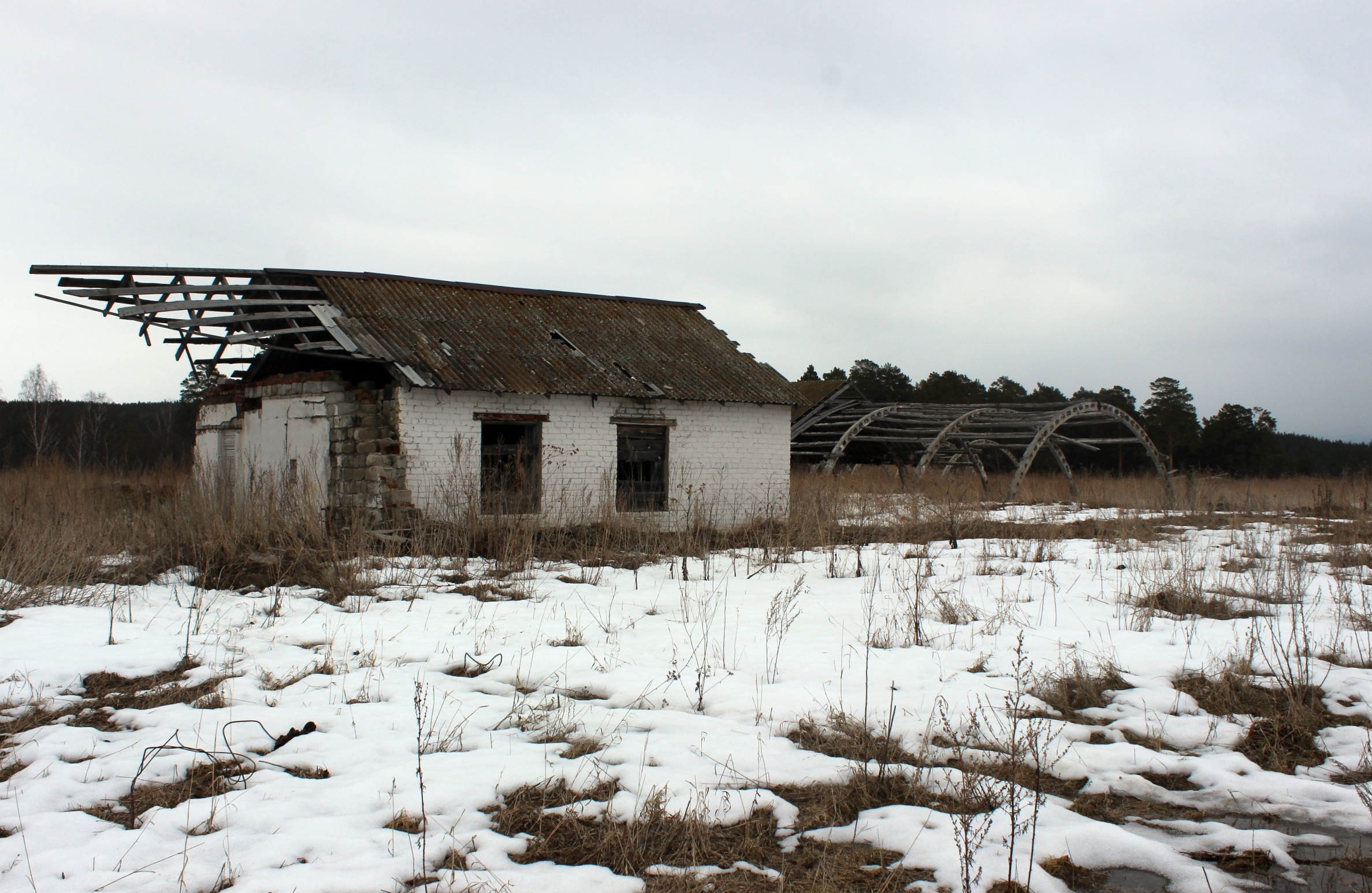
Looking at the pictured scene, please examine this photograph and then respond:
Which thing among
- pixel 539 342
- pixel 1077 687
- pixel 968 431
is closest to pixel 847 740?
pixel 1077 687

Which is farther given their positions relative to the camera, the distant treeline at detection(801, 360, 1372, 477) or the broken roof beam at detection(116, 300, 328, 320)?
the distant treeline at detection(801, 360, 1372, 477)

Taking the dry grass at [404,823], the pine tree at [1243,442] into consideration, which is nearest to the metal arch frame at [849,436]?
the dry grass at [404,823]

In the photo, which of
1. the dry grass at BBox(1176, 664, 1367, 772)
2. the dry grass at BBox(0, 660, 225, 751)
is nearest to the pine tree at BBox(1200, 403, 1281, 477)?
the dry grass at BBox(1176, 664, 1367, 772)

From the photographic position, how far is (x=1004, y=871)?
3.19 m

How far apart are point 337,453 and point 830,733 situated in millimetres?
10071

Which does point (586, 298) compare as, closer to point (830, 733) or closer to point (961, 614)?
point (961, 614)

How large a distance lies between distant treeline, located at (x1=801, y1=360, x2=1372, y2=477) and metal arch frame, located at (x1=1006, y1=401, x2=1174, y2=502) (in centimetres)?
528

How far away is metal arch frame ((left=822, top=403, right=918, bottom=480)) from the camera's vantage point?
60.2ft

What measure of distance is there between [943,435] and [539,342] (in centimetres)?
856

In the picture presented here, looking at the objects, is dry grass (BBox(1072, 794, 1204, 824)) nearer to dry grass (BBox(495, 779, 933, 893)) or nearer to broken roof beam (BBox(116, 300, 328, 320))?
dry grass (BBox(495, 779, 933, 893))

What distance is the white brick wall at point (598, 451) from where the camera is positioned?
12.2 meters

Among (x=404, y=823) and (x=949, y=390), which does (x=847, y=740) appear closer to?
(x=404, y=823)

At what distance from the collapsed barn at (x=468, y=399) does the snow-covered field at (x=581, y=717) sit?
4004mm

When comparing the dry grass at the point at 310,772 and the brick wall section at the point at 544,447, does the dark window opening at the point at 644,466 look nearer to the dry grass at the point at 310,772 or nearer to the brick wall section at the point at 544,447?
the brick wall section at the point at 544,447
